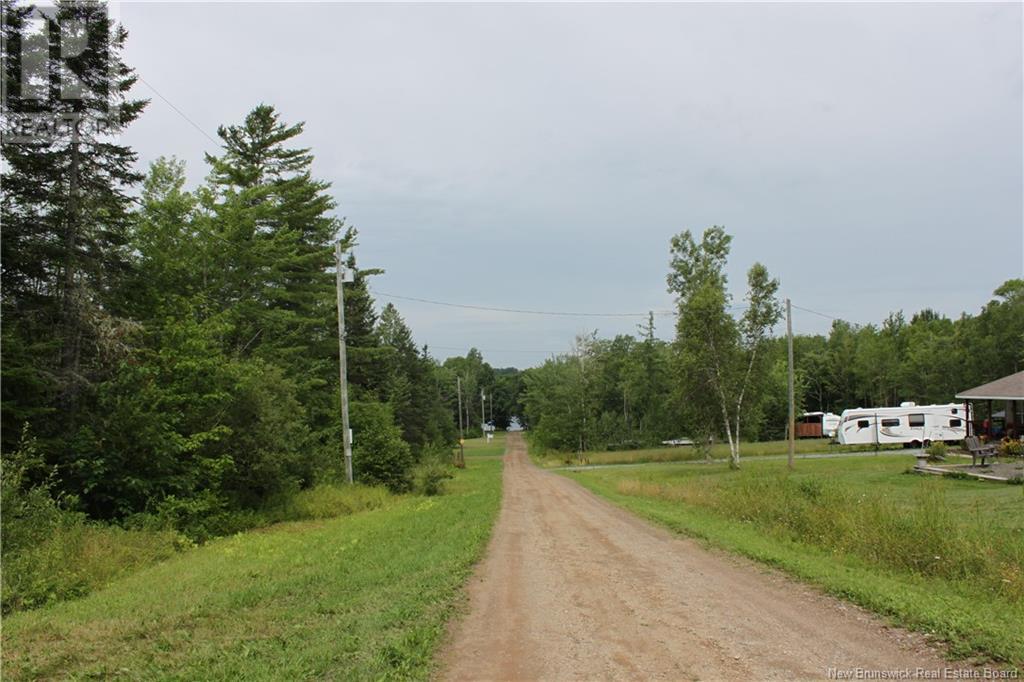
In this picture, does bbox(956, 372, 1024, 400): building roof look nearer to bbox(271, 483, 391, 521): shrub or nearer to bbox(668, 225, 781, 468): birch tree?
bbox(668, 225, 781, 468): birch tree

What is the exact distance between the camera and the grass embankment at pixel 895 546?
622 centimetres

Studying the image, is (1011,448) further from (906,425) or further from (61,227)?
(61,227)

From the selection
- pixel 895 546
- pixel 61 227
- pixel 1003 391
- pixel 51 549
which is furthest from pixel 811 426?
pixel 51 549

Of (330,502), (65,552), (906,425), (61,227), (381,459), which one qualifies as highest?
(61,227)

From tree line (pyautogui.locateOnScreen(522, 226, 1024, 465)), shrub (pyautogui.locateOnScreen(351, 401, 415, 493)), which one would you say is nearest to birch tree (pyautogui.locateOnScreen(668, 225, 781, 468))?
tree line (pyautogui.locateOnScreen(522, 226, 1024, 465))

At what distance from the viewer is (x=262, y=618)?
6.69 meters

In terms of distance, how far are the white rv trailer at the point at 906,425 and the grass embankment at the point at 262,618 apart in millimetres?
42918

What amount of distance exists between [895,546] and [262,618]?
27.5ft

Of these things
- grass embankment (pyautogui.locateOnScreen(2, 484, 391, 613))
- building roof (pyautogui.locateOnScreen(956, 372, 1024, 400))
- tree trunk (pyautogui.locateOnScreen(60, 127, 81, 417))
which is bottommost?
grass embankment (pyautogui.locateOnScreen(2, 484, 391, 613))

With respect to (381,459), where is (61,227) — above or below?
above

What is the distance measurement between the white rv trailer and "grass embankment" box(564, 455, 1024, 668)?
1193 inches

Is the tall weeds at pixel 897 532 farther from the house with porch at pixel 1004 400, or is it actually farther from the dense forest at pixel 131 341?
the house with porch at pixel 1004 400

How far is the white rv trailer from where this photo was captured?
44.3 metres

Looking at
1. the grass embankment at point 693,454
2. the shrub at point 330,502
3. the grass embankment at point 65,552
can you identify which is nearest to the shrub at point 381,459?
the shrub at point 330,502
